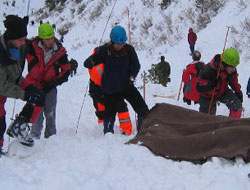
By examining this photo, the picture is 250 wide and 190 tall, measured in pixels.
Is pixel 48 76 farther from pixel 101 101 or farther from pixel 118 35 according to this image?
pixel 101 101

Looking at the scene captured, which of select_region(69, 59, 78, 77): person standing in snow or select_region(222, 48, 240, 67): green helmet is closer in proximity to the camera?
select_region(222, 48, 240, 67): green helmet

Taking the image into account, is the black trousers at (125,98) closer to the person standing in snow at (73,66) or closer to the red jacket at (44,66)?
the red jacket at (44,66)

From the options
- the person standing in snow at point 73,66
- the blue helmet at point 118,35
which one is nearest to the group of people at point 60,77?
the blue helmet at point 118,35

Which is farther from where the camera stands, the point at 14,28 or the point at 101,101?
the point at 101,101

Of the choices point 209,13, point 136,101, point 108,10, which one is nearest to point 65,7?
point 108,10

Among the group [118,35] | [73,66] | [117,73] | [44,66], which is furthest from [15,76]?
[73,66]

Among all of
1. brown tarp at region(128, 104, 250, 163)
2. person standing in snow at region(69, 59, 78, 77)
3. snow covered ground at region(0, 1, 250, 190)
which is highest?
brown tarp at region(128, 104, 250, 163)

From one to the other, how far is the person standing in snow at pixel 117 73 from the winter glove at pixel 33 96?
1364 millimetres

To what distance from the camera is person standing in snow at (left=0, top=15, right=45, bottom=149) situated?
3896 millimetres

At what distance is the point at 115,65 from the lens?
543 cm

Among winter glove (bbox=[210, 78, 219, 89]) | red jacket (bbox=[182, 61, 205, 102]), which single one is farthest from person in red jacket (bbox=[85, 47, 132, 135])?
red jacket (bbox=[182, 61, 205, 102])

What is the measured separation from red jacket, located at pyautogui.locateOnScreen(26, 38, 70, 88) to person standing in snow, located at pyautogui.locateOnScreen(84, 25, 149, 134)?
0.50 metres

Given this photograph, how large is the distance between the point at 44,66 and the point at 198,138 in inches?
89.2

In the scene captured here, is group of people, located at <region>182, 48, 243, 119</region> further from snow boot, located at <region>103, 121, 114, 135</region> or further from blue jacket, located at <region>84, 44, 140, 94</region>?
snow boot, located at <region>103, 121, 114, 135</region>
